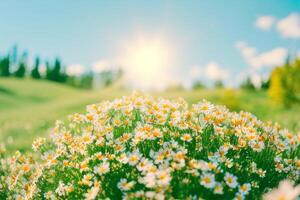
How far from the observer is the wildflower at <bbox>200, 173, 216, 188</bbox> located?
3443mm

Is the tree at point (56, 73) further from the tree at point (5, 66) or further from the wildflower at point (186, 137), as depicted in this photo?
the wildflower at point (186, 137)

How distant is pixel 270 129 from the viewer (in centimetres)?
476

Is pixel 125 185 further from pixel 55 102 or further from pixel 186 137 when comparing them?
pixel 55 102

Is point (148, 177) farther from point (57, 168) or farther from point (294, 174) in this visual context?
point (294, 174)

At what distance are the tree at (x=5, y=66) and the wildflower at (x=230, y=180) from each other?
312ft

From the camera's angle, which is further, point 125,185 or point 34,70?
point 34,70

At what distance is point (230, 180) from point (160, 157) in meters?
0.59

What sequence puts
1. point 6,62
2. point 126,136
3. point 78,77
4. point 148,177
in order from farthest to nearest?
point 78,77 → point 6,62 → point 126,136 → point 148,177

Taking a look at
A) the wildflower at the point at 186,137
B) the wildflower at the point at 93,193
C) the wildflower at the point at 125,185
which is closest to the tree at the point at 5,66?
the wildflower at the point at 186,137

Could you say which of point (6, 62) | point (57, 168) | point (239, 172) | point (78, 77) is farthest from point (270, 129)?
point (78, 77)

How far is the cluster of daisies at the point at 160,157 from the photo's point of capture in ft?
11.9

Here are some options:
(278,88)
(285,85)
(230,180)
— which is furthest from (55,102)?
(230,180)

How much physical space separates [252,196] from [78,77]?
361ft

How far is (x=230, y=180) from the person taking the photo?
364 cm
